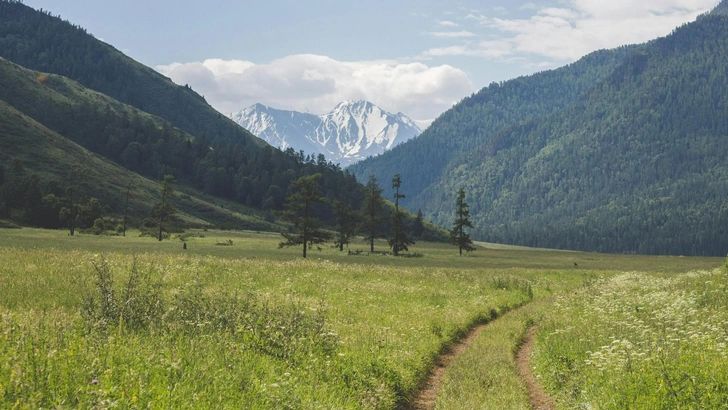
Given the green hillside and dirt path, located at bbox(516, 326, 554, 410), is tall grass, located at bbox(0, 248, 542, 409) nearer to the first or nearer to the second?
dirt path, located at bbox(516, 326, 554, 410)

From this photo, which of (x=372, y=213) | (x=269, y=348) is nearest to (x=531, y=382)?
(x=269, y=348)

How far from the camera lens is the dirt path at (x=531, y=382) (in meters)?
11.0

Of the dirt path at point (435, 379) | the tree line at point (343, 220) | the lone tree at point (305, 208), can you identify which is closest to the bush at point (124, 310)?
the dirt path at point (435, 379)

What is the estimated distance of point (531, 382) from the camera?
12.7m

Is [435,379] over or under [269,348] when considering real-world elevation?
under

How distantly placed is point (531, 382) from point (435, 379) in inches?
92.4

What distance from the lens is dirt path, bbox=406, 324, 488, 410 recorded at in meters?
10.9

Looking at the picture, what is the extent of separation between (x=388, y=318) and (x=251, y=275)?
34.4ft

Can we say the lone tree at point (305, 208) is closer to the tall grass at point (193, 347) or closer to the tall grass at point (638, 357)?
the tall grass at point (193, 347)

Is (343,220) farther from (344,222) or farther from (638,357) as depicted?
(638,357)

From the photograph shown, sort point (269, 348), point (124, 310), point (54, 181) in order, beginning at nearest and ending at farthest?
1. point (269, 348)
2. point (124, 310)
3. point (54, 181)

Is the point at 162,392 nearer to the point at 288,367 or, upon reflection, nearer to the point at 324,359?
the point at 288,367

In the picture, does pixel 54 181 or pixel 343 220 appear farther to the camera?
pixel 54 181

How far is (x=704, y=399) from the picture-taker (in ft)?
26.0
